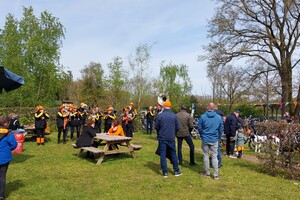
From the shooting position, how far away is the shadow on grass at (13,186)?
577 cm

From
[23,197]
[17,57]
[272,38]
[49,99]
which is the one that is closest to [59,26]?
[17,57]

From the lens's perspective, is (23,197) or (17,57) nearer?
(23,197)

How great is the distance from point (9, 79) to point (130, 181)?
3.60 m

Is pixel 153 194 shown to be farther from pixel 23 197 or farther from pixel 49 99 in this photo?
pixel 49 99

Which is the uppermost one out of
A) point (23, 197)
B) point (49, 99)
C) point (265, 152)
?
point (49, 99)

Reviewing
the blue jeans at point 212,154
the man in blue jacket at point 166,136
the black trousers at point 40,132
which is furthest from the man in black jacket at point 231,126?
the black trousers at point 40,132

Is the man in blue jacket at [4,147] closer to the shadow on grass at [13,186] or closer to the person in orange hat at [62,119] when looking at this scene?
the shadow on grass at [13,186]

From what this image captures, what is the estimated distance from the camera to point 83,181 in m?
6.61

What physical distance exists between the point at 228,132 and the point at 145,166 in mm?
3365

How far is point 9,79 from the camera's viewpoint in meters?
6.32

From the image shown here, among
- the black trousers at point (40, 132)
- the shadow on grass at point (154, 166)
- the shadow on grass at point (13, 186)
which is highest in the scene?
the black trousers at point (40, 132)

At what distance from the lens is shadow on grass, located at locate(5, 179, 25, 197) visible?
5.77 m

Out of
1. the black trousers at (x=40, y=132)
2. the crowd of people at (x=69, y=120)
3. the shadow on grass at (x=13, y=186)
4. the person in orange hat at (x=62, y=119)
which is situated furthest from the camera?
the person in orange hat at (x=62, y=119)

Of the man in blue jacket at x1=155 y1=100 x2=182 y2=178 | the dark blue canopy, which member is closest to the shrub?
the man in blue jacket at x1=155 y1=100 x2=182 y2=178
